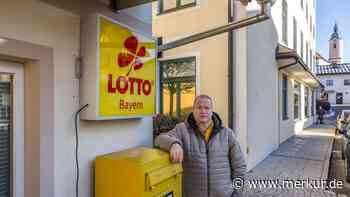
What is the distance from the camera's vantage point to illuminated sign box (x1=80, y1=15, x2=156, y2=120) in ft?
7.86

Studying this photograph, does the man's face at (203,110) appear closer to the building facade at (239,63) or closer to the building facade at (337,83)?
the building facade at (239,63)

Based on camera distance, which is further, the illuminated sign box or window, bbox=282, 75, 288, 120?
window, bbox=282, 75, 288, 120

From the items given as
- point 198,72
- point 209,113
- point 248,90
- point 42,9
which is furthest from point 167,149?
point 198,72

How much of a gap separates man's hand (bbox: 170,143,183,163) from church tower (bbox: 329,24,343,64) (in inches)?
1911

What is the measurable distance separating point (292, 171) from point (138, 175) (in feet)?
17.4

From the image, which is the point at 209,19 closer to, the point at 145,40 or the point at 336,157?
the point at 145,40

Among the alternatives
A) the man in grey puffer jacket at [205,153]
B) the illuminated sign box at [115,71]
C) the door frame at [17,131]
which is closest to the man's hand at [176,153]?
the man in grey puffer jacket at [205,153]

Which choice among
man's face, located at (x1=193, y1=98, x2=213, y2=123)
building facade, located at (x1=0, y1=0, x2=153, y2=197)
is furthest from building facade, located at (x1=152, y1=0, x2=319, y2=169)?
building facade, located at (x1=0, y1=0, x2=153, y2=197)

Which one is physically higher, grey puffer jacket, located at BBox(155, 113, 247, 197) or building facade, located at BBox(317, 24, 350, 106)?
building facade, located at BBox(317, 24, 350, 106)

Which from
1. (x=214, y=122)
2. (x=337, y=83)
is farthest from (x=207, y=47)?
(x=337, y=83)

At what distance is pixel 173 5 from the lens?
8.59 metres

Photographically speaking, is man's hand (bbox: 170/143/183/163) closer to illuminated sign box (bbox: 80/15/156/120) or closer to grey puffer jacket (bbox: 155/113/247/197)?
grey puffer jacket (bbox: 155/113/247/197)

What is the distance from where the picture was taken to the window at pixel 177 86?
8047 millimetres

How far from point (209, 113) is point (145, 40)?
3.55 feet
